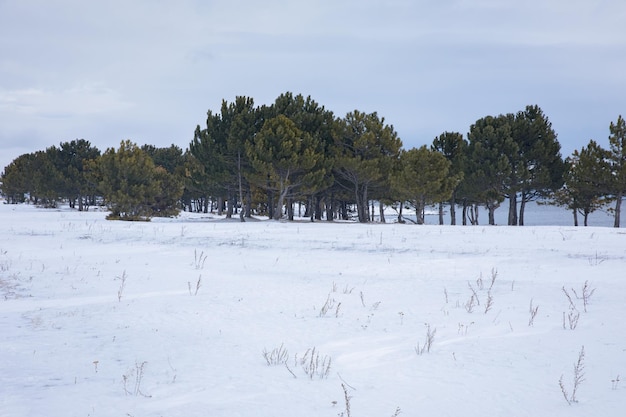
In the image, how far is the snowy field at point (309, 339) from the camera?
367 centimetres

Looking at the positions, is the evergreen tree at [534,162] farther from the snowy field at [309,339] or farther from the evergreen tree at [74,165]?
the evergreen tree at [74,165]

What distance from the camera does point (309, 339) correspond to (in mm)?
5336

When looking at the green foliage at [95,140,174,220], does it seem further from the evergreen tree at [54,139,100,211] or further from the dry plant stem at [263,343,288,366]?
the dry plant stem at [263,343,288,366]

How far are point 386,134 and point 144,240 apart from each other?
27.1 m

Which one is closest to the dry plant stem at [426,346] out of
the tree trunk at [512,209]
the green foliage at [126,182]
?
the green foliage at [126,182]

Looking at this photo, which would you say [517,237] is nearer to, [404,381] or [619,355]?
[619,355]

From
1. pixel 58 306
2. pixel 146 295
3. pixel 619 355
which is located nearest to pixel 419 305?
pixel 619 355

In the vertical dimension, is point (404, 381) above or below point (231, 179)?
below

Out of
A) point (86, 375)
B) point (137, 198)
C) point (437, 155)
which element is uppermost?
point (437, 155)

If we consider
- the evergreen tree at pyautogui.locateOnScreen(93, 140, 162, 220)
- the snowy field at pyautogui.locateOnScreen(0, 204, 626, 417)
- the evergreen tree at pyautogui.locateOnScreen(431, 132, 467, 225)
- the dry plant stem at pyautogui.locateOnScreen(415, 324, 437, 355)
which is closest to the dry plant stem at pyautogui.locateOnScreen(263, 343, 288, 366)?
the snowy field at pyautogui.locateOnScreen(0, 204, 626, 417)

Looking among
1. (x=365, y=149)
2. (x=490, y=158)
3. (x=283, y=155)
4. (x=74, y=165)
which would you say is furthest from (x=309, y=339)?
(x=74, y=165)

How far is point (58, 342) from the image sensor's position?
5082 millimetres

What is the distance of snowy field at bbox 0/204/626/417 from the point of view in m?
3.67

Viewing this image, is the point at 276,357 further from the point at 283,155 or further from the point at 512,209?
the point at 512,209
